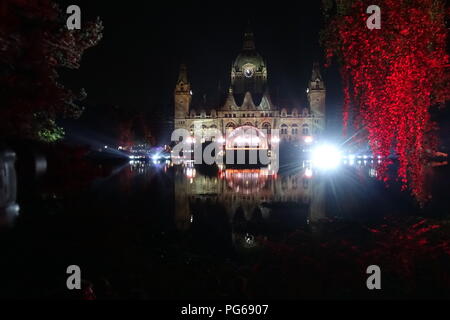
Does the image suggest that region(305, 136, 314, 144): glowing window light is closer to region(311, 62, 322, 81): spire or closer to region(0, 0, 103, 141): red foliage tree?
region(311, 62, 322, 81): spire

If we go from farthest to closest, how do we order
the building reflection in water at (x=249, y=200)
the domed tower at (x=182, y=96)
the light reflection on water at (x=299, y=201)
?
the domed tower at (x=182, y=96)
the light reflection on water at (x=299, y=201)
the building reflection in water at (x=249, y=200)

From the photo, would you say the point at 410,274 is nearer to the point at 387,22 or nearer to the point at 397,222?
the point at 397,222

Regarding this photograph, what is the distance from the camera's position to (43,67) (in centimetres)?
767

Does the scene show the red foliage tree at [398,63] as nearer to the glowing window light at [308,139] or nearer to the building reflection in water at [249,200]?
the building reflection in water at [249,200]

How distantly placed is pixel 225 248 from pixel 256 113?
10587cm

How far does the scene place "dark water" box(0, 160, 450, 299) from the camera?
5.88m

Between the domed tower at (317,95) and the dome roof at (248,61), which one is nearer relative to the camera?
the domed tower at (317,95)

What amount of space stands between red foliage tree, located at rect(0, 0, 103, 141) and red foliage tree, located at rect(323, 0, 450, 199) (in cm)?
720

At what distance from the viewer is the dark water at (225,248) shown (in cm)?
588

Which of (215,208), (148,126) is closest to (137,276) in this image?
(215,208)

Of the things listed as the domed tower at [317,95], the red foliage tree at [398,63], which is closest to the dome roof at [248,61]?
the domed tower at [317,95]

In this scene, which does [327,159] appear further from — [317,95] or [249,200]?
[317,95]

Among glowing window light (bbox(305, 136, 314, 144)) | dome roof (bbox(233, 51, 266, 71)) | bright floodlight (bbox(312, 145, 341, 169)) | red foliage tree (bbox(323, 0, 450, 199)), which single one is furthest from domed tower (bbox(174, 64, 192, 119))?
red foliage tree (bbox(323, 0, 450, 199))
